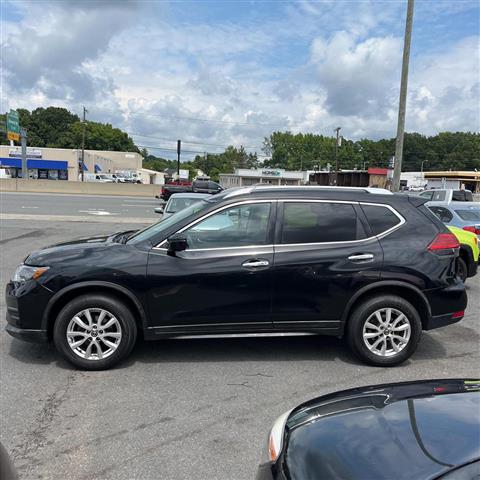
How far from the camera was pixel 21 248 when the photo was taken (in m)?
11.1

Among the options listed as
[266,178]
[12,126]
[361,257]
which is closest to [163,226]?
[361,257]

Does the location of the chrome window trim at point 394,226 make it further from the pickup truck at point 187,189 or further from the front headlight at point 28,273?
the pickup truck at point 187,189

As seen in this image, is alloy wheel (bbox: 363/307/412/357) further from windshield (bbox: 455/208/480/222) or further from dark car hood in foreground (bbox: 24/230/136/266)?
windshield (bbox: 455/208/480/222)

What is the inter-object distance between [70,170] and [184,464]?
78218mm

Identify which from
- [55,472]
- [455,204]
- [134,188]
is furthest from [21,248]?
[134,188]

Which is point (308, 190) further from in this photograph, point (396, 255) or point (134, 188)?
point (134, 188)

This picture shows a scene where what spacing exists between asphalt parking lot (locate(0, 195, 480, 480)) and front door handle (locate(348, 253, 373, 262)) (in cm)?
109

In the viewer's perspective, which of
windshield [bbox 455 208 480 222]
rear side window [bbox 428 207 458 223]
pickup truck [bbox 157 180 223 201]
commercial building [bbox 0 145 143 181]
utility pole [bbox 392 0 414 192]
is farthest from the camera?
commercial building [bbox 0 145 143 181]

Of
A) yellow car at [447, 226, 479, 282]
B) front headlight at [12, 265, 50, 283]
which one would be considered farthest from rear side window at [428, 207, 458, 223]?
front headlight at [12, 265, 50, 283]

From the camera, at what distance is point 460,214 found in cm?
1016

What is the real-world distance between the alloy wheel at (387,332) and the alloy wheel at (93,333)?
2.48 metres

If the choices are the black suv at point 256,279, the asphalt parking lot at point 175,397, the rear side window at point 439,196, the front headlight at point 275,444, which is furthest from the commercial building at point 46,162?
the front headlight at point 275,444

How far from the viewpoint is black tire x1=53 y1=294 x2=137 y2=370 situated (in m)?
4.38

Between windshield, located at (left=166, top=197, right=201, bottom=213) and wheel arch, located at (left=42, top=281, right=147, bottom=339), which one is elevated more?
windshield, located at (left=166, top=197, right=201, bottom=213)
